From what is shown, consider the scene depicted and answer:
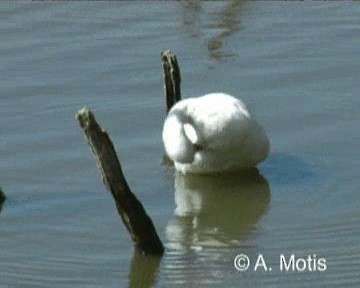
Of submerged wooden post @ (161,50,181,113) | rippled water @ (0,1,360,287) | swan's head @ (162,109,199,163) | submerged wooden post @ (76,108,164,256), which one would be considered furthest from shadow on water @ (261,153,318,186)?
submerged wooden post @ (76,108,164,256)

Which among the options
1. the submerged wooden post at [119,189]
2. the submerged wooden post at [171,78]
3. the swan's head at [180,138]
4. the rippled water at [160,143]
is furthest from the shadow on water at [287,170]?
the submerged wooden post at [119,189]

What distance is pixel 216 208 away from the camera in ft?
32.3

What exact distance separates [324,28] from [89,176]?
3.22 m

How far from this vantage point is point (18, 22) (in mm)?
13297

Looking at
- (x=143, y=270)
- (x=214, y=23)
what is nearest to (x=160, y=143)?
(x=143, y=270)

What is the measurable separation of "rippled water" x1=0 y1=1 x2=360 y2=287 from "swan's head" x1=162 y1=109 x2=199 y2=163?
8.3 inches

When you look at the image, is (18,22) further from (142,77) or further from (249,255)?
(249,255)

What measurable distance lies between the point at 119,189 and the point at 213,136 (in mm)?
1368

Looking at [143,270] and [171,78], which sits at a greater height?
[171,78]

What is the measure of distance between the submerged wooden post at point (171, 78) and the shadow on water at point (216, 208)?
2.07 ft

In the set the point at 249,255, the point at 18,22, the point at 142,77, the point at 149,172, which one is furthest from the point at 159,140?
the point at 18,22

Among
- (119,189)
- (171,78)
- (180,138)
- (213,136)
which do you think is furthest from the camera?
(171,78)

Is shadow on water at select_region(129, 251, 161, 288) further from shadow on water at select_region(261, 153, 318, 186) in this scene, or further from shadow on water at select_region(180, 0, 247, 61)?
shadow on water at select_region(180, 0, 247, 61)

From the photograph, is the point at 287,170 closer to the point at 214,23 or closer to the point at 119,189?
the point at 119,189
